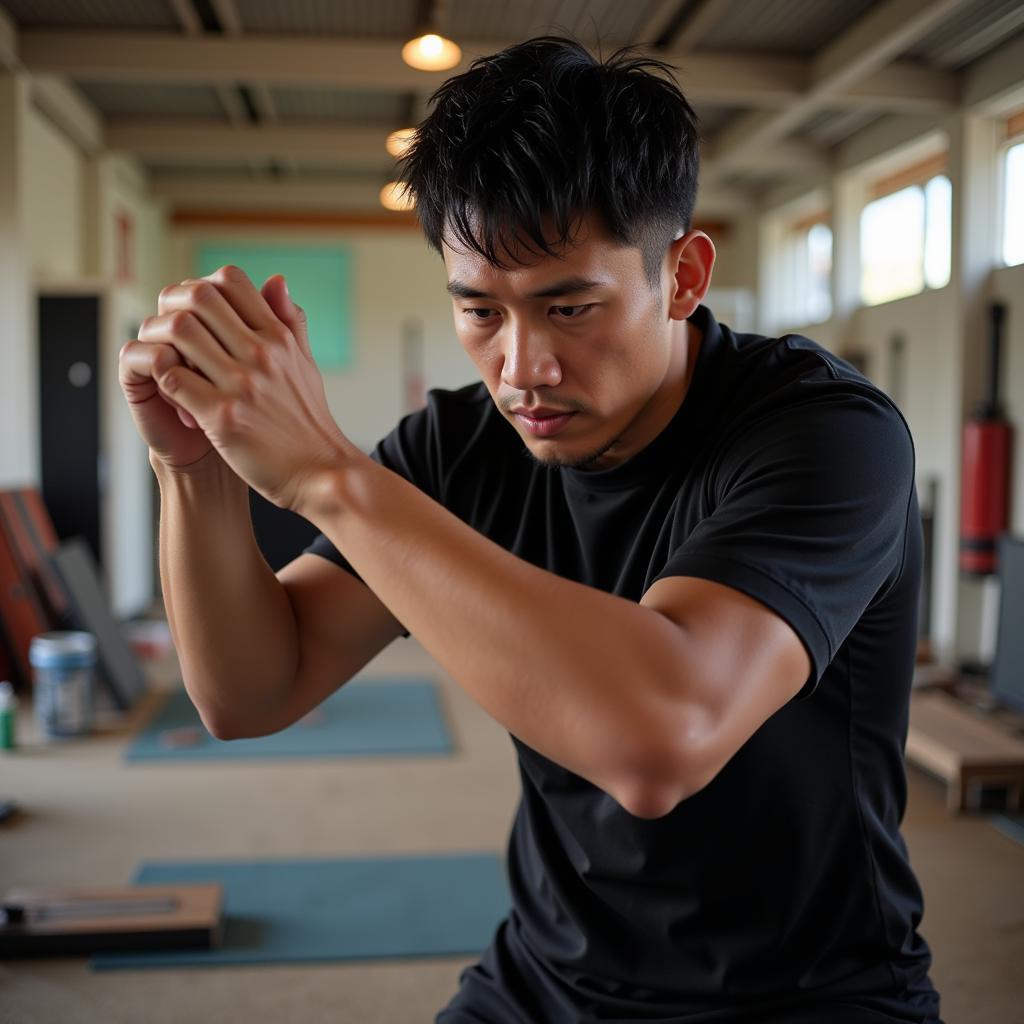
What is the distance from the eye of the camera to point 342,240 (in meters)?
10.6

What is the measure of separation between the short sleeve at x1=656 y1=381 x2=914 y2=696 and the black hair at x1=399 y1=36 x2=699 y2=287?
0.74 feet

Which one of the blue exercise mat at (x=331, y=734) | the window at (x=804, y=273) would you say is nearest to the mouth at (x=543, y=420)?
the blue exercise mat at (x=331, y=734)

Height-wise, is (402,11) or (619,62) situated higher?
(402,11)

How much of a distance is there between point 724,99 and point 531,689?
6475 mm

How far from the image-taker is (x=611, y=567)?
1207mm

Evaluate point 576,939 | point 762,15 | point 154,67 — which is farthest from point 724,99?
point 576,939

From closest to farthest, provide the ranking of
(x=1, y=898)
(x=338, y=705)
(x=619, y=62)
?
(x=619, y=62) < (x=1, y=898) < (x=338, y=705)

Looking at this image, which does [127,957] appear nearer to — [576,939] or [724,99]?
[576,939]

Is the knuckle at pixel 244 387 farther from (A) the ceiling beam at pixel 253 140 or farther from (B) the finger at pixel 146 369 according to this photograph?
(A) the ceiling beam at pixel 253 140

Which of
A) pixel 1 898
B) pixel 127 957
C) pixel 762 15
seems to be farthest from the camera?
pixel 762 15

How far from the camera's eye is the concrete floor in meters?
2.58

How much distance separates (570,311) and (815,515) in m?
0.29

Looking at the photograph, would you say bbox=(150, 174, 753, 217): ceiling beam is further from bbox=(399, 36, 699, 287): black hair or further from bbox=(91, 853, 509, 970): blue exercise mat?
bbox=(399, 36, 699, 287): black hair

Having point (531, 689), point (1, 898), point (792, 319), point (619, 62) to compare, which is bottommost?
point (1, 898)
